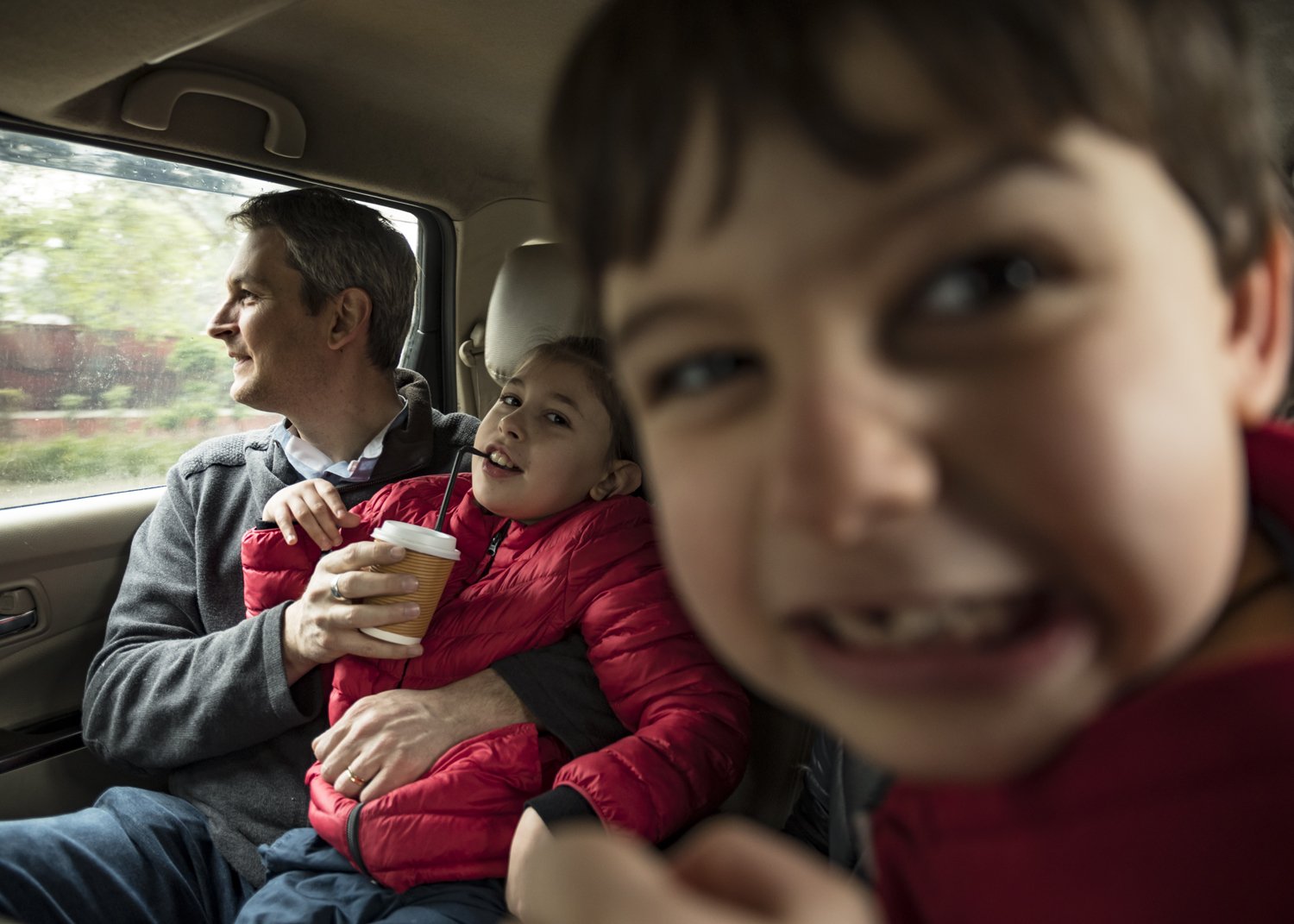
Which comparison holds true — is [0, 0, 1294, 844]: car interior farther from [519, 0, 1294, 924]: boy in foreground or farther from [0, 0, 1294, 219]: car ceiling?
[519, 0, 1294, 924]: boy in foreground

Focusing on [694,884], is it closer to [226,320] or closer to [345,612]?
[345,612]

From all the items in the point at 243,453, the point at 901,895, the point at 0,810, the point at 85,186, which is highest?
the point at 85,186

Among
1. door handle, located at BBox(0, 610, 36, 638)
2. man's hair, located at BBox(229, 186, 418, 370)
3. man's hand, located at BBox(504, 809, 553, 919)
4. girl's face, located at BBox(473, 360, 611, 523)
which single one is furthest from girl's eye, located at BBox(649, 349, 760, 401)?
door handle, located at BBox(0, 610, 36, 638)

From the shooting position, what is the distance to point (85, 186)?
2090mm

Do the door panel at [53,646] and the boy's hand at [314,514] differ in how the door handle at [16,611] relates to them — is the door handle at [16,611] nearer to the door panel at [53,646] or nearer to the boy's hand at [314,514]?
the door panel at [53,646]

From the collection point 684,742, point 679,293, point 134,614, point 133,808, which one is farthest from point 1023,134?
point 134,614

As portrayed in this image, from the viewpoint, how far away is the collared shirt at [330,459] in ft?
6.66

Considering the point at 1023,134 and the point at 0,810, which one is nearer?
the point at 1023,134

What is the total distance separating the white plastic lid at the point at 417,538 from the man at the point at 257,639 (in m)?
0.03

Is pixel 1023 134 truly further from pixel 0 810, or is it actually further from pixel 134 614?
pixel 0 810

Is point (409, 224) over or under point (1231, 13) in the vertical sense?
under

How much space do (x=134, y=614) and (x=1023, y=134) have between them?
208 cm

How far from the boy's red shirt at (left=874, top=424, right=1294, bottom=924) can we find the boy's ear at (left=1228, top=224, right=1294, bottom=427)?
10 centimetres

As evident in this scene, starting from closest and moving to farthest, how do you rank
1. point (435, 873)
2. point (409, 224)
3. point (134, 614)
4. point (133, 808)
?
point (435, 873) → point (133, 808) → point (134, 614) → point (409, 224)
